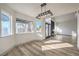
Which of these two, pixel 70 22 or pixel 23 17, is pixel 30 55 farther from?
pixel 70 22

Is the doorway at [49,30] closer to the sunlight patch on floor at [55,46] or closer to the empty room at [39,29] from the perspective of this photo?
the empty room at [39,29]

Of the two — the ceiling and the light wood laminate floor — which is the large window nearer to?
the ceiling

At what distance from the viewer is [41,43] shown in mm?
2621

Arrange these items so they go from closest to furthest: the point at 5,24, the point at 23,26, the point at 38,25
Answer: the point at 5,24 → the point at 23,26 → the point at 38,25

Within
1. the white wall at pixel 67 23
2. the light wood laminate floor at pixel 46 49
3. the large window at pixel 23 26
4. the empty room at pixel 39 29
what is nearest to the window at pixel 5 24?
the empty room at pixel 39 29

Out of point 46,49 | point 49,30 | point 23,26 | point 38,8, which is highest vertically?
point 38,8

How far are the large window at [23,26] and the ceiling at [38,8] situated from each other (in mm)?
237

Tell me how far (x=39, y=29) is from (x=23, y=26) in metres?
0.45

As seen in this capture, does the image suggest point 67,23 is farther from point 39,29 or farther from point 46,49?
point 46,49

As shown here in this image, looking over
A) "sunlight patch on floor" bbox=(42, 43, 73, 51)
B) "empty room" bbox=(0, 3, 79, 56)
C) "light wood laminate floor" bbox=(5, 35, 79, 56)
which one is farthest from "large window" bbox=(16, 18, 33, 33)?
"sunlight patch on floor" bbox=(42, 43, 73, 51)

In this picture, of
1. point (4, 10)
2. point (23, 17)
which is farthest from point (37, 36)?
point (4, 10)

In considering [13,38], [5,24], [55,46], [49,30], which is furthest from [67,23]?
[5,24]

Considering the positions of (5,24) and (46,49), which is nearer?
(5,24)

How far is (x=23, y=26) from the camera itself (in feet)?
8.36
